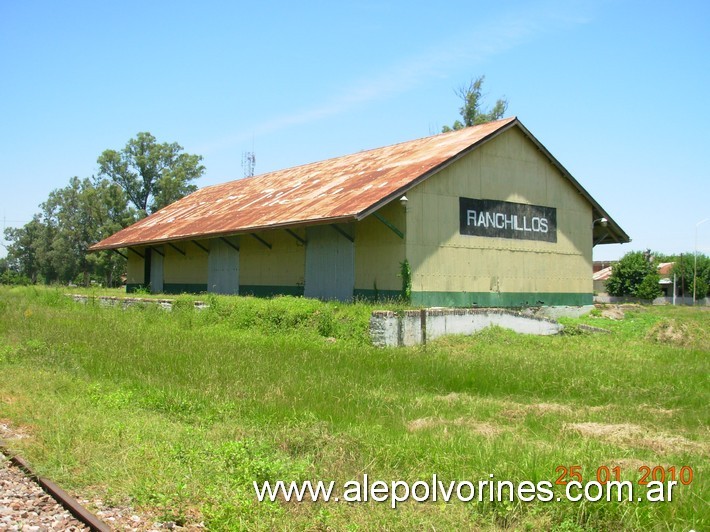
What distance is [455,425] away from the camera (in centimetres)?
799

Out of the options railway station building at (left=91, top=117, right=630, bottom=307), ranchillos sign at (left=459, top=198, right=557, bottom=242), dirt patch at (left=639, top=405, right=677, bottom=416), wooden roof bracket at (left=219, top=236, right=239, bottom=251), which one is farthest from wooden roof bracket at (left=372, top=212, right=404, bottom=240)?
dirt patch at (left=639, top=405, right=677, bottom=416)

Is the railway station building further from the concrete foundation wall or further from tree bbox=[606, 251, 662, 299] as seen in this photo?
tree bbox=[606, 251, 662, 299]

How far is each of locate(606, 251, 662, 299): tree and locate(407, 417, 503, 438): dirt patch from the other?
53.5 m

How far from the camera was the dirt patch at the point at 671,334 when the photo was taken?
17.0 m

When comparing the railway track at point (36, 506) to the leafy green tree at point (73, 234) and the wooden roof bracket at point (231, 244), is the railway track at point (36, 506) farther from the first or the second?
the leafy green tree at point (73, 234)

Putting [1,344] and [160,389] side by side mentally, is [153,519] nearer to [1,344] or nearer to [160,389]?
[160,389]

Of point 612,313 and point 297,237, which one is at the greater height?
point 297,237

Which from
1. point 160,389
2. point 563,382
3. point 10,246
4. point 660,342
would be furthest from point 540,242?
point 10,246

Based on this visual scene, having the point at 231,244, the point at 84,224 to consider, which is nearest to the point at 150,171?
the point at 84,224

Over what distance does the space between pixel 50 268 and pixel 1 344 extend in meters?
72.1

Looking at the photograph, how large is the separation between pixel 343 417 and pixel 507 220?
13.5 m

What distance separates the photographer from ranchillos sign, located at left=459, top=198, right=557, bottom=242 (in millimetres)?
19438

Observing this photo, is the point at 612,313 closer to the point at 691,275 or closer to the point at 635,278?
the point at 635,278

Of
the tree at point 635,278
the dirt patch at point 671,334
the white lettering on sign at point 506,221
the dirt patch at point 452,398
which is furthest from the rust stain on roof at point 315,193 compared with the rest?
the tree at point 635,278
